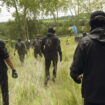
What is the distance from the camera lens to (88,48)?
2516 millimetres

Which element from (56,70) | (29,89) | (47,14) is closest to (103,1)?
(47,14)

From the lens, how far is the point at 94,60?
254 centimetres

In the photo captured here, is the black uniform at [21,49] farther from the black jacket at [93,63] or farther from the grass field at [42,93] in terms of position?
the black jacket at [93,63]

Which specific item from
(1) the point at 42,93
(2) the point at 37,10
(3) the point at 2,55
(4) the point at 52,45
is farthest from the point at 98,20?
(2) the point at 37,10

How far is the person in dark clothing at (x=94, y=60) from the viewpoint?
250cm

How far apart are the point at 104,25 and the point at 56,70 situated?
4589 millimetres

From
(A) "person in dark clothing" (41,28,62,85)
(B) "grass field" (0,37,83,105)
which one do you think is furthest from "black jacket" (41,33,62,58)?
(B) "grass field" (0,37,83,105)

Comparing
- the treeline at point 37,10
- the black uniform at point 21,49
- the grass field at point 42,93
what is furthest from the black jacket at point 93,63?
the treeline at point 37,10

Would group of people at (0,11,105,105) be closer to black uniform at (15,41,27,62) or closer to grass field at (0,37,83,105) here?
grass field at (0,37,83,105)

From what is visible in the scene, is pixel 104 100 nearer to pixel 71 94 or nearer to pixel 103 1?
pixel 71 94

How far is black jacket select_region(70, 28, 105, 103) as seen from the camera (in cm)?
250

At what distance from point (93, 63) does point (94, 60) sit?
0.04 metres

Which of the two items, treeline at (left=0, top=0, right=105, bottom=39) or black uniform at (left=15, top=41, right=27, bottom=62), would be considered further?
treeline at (left=0, top=0, right=105, bottom=39)

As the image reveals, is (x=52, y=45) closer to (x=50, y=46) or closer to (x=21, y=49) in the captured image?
(x=50, y=46)
